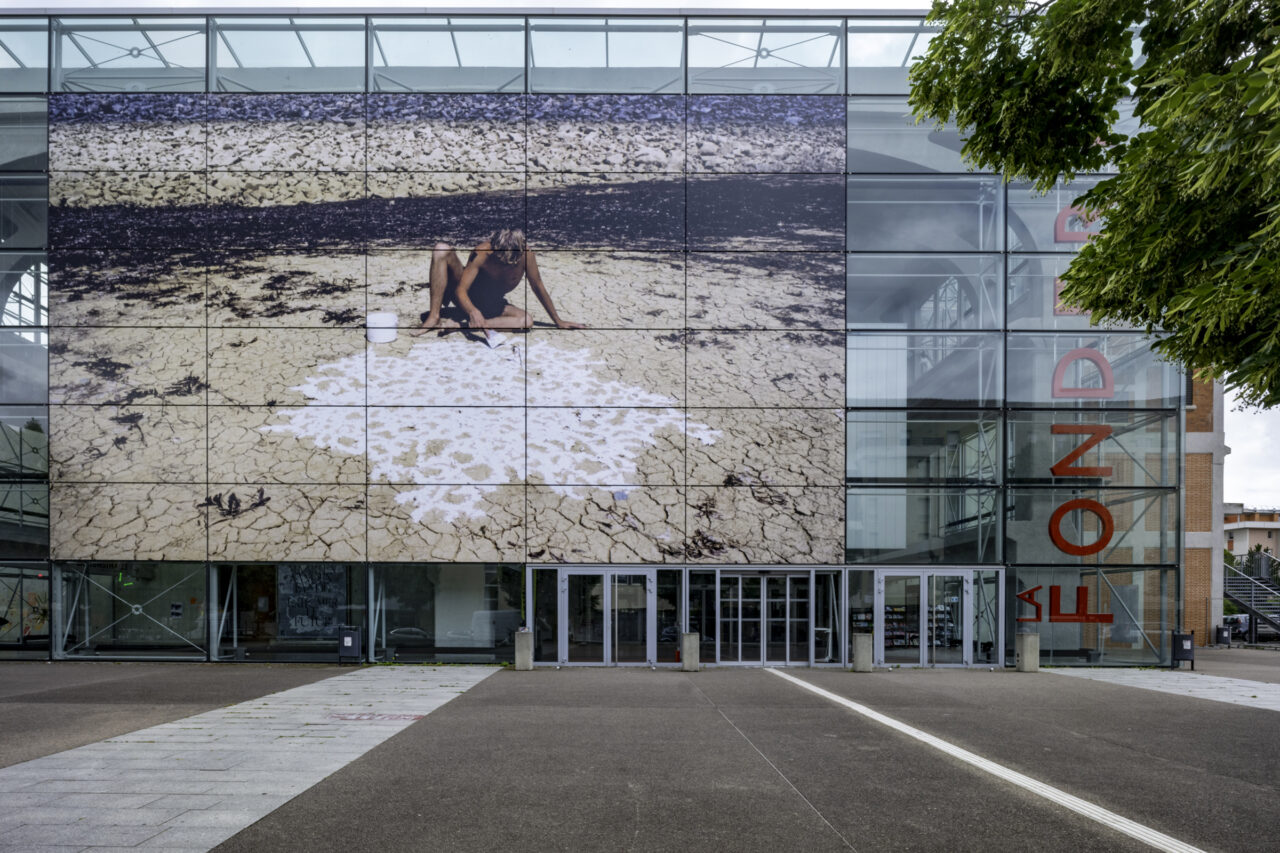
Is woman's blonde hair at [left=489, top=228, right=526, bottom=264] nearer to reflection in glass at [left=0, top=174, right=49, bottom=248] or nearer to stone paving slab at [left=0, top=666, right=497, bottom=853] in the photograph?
stone paving slab at [left=0, top=666, right=497, bottom=853]

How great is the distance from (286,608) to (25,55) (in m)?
14.1

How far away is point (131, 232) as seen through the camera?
19.5 m

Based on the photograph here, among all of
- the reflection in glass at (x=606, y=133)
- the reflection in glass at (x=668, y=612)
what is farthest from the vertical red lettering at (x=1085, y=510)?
the reflection in glass at (x=606, y=133)

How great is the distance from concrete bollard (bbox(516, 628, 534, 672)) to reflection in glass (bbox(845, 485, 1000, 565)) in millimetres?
7267

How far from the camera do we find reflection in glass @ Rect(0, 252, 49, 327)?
19.5 m

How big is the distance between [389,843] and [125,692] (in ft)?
33.8

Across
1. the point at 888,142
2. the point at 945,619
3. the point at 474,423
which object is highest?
the point at 888,142

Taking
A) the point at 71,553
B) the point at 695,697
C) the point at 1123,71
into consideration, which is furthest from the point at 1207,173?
the point at 71,553

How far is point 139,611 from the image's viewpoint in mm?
19328

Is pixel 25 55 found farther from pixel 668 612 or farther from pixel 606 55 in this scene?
pixel 668 612

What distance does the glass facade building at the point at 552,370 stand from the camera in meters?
Answer: 19.0

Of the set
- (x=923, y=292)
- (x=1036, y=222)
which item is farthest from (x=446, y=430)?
(x=1036, y=222)

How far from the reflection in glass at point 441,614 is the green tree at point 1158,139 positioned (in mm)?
14008

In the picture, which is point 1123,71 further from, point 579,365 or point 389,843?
point 579,365
